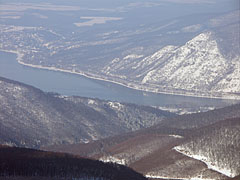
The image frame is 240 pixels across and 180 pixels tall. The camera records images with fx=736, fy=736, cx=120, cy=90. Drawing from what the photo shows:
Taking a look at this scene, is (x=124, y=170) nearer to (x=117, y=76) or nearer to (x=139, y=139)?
(x=139, y=139)

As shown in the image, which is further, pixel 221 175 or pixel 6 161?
pixel 221 175

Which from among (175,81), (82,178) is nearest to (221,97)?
(175,81)

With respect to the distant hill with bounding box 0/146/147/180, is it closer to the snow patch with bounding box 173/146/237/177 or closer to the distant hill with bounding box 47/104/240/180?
the distant hill with bounding box 47/104/240/180

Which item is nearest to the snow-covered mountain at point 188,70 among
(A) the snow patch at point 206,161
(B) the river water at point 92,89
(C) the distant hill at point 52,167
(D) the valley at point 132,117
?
(D) the valley at point 132,117

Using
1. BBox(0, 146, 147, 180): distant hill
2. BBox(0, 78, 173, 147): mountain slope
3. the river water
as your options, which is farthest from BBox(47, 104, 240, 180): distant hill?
the river water

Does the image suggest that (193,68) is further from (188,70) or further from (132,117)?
(132,117)

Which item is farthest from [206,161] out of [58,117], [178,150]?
[58,117]
